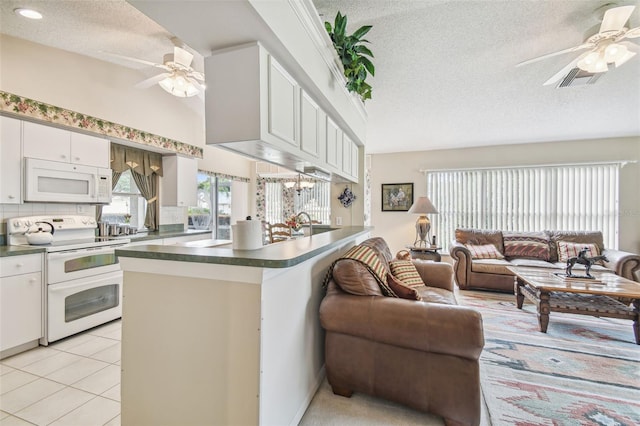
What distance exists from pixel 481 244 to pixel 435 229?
3.94ft

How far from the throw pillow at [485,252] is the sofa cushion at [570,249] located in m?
0.81

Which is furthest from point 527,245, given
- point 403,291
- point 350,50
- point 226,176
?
point 226,176

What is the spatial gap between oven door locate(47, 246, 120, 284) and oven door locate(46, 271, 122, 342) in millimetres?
57

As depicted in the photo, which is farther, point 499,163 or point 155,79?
point 499,163

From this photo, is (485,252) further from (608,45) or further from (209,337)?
(209,337)

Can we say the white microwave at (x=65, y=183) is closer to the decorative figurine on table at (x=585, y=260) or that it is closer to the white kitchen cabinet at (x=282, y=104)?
the white kitchen cabinet at (x=282, y=104)

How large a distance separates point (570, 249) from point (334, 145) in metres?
4.21

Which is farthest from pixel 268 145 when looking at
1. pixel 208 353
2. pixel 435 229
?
pixel 435 229

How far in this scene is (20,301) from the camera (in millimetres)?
2404

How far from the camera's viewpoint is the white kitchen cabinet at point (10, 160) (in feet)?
8.17

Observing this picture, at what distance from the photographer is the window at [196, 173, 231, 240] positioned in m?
5.66

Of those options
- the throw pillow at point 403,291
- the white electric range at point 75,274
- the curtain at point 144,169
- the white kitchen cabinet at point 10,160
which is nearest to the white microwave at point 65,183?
the white kitchen cabinet at point 10,160

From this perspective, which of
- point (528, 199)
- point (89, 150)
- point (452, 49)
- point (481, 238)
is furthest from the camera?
point (528, 199)

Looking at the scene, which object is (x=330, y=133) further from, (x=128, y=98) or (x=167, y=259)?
(x=128, y=98)
